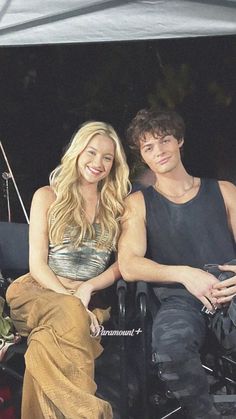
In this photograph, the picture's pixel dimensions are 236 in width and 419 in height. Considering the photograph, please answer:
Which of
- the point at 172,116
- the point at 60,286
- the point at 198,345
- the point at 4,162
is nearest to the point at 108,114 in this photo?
Result: the point at 172,116

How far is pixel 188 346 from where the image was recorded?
381cm

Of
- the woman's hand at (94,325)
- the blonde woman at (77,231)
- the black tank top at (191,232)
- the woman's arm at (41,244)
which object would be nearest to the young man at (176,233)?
the black tank top at (191,232)

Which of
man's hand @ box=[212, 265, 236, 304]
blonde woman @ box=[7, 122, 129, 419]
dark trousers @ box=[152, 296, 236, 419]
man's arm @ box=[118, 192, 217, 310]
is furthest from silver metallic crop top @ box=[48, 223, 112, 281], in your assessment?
man's hand @ box=[212, 265, 236, 304]

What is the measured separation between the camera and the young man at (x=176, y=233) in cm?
402

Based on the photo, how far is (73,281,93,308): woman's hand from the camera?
13.4 ft

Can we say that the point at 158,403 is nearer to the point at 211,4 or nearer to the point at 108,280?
A: the point at 108,280

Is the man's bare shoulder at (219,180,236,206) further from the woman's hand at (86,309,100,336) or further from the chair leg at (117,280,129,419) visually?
the woman's hand at (86,309,100,336)

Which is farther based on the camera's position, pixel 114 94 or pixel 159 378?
pixel 114 94

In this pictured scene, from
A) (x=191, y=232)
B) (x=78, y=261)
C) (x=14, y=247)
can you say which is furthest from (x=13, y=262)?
(x=191, y=232)

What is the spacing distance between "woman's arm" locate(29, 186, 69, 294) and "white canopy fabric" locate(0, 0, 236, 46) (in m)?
0.79

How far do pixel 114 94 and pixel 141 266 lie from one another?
89 cm

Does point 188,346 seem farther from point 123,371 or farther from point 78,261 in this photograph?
point 78,261

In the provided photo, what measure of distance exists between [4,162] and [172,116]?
904mm

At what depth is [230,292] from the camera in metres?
4.02
